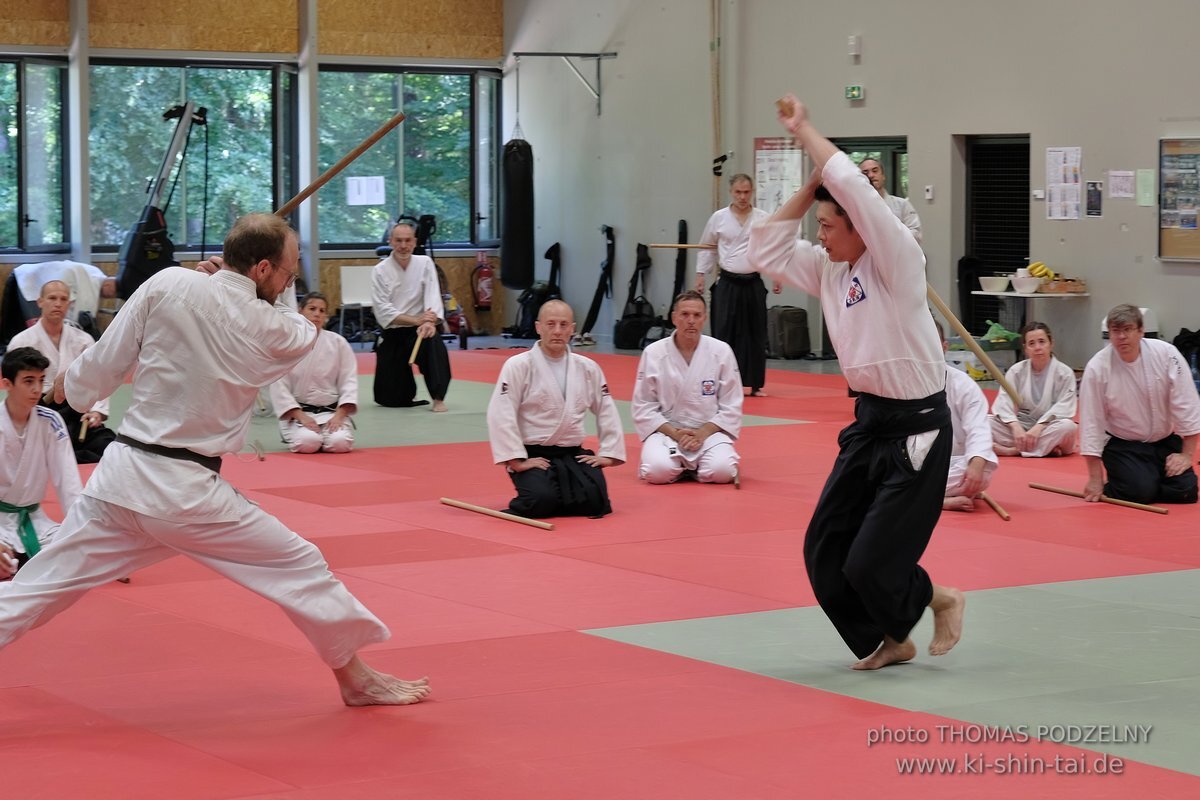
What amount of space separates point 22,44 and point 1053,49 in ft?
34.9

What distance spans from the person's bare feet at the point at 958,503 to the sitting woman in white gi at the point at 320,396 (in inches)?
152

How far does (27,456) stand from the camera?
6.02m

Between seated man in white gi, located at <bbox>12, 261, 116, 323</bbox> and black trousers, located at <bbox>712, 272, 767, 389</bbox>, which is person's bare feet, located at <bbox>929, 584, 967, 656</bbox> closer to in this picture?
black trousers, located at <bbox>712, 272, 767, 389</bbox>

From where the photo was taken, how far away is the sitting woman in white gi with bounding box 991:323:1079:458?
955 centimetres

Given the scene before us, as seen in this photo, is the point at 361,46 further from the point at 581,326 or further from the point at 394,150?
the point at 581,326

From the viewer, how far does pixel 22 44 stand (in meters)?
16.8

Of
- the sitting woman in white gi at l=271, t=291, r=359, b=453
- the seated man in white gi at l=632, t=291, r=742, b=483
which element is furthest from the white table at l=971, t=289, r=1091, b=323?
the sitting woman in white gi at l=271, t=291, r=359, b=453

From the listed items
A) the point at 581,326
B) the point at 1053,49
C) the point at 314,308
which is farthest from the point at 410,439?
the point at 581,326

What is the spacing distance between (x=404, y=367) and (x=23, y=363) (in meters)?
6.25

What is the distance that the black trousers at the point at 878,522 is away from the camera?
454 cm

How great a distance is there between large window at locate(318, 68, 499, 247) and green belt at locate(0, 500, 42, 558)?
42.0 feet

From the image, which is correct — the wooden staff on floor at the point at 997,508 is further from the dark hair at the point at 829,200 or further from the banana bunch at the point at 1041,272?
the banana bunch at the point at 1041,272

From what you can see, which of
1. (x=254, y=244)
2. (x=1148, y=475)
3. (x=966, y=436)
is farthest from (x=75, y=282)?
(x=254, y=244)

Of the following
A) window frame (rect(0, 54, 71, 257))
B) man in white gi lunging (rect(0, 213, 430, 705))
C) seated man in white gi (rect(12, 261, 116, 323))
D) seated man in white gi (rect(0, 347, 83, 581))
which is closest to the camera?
man in white gi lunging (rect(0, 213, 430, 705))
